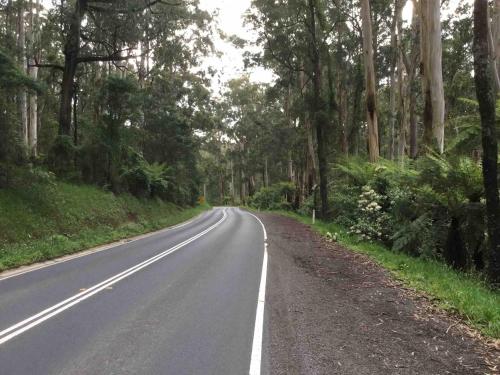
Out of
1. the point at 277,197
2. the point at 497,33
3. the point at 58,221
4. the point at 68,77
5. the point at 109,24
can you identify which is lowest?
the point at 277,197

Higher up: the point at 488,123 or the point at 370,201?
the point at 488,123

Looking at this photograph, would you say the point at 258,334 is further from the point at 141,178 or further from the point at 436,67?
the point at 141,178

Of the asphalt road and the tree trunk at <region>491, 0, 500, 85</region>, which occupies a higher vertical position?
the tree trunk at <region>491, 0, 500, 85</region>

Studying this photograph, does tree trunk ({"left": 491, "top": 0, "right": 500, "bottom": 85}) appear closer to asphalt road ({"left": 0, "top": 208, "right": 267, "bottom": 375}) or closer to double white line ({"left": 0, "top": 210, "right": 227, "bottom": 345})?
asphalt road ({"left": 0, "top": 208, "right": 267, "bottom": 375})

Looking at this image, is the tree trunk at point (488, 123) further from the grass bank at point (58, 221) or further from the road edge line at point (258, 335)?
the grass bank at point (58, 221)

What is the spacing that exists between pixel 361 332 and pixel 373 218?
34.4 ft

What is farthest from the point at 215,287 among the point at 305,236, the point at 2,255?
the point at 305,236

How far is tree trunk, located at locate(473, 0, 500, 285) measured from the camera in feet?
26.0

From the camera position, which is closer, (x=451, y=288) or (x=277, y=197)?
(x=451, y=288)

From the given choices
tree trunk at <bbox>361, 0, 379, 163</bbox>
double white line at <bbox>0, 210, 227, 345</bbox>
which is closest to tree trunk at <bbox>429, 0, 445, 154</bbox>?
tree trunk at <bbox>361, 0, 379, 163</bbox>

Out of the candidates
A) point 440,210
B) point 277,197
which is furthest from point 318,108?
point 277,197

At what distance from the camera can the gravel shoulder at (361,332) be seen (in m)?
4.89

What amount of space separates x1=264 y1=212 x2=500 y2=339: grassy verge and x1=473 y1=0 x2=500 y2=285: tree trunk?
2.57ft

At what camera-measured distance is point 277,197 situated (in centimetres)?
4994
